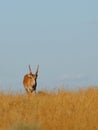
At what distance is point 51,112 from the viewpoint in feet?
36.7

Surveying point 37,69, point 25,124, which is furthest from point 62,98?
point 37,69

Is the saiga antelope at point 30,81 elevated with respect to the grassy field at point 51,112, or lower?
elevated

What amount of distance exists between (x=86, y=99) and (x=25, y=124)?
4.09 meters

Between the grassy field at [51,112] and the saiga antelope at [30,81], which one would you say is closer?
the grassy field at [51,112]

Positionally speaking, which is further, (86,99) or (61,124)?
(86,99)

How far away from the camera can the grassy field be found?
977 cm

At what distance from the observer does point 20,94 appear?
14.7 meters

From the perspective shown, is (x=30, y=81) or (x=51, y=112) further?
(x=30, y=81)

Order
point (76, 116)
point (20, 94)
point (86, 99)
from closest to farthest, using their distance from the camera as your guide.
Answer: point (76, 116) < point (86, 99) < point (20, 94)

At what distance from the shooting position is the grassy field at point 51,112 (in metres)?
9.77

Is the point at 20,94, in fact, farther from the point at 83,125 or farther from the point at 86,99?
the point at 83,125

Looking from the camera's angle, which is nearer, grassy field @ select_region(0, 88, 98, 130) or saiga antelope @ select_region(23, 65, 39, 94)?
grassy field @ select_region(0, 88, 98, 130)

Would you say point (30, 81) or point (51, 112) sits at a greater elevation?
point (30, 81)

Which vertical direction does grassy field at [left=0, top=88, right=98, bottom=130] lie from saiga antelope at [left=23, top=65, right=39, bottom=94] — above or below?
below
